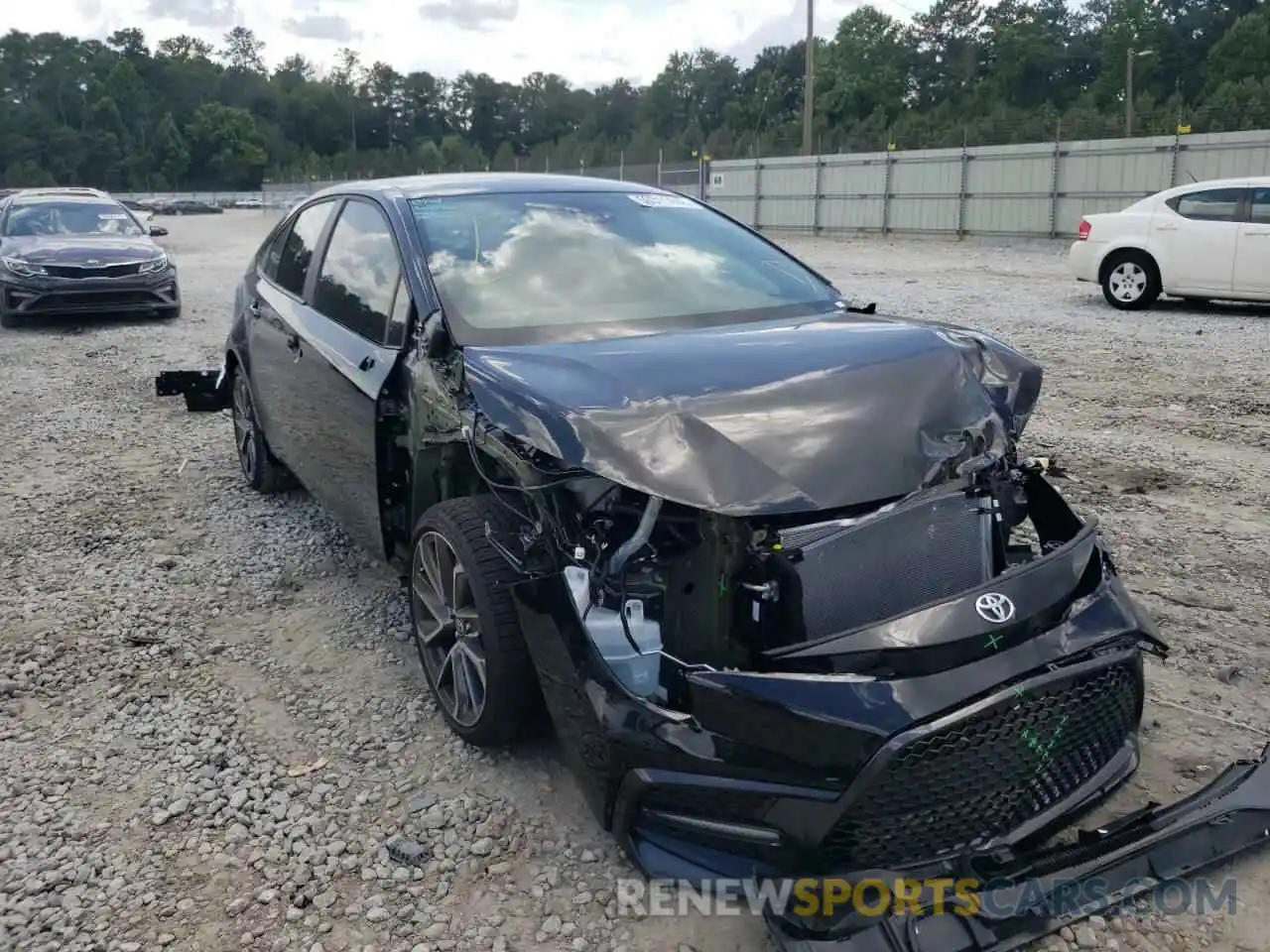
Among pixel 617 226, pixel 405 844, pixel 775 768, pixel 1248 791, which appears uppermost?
pixel 617 226

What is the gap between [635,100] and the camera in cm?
11144

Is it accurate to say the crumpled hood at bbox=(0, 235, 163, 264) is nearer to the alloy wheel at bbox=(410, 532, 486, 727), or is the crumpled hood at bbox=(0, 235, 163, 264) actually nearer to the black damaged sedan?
the black damaged sedan

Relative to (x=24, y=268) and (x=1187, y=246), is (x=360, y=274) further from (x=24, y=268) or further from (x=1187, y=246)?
(x=1187, y=246)

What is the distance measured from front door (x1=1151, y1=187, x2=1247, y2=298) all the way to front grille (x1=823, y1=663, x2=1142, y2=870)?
35.3ft

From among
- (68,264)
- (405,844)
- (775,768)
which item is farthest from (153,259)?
(775,768)

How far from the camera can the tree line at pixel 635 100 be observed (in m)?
50.1

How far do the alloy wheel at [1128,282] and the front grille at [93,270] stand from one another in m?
11.3

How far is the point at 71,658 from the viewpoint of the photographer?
13.3 feet

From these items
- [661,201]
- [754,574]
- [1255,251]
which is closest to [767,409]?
[754,574]

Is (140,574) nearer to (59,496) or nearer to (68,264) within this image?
(59,496)

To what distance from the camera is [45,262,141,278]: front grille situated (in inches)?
480

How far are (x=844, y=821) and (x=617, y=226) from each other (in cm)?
257

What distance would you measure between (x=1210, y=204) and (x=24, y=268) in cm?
1319

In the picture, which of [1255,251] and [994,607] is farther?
[1255,251]
